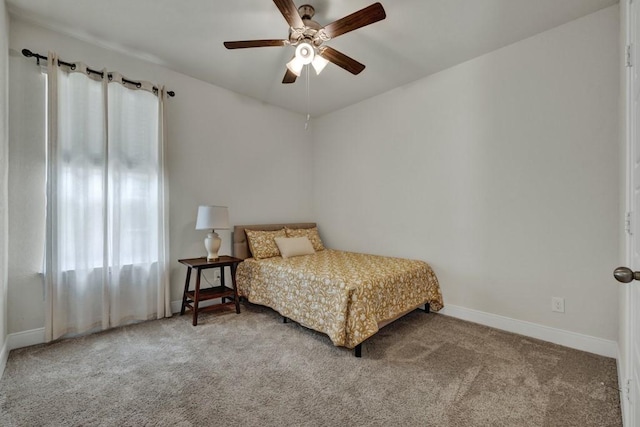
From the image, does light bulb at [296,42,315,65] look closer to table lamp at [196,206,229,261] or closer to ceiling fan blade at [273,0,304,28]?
ceiling fan blade at [273,0,304,28]

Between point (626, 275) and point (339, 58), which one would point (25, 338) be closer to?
point (339, 58)

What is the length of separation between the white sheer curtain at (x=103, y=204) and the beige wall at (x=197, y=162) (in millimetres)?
164

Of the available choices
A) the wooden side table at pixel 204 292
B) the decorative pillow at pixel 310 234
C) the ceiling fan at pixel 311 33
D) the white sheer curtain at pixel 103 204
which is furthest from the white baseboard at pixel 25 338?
the ceiling fan at pixel 311 33

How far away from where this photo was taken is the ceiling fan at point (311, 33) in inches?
72.5

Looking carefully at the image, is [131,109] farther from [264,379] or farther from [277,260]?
[264,379]

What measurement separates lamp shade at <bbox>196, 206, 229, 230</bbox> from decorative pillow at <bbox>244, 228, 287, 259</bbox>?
49cm

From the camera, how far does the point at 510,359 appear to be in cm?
217

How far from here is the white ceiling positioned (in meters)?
2.20

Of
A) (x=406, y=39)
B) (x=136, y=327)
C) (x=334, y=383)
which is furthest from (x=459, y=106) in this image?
(x=136, y=327)

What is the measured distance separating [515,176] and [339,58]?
1881 millimetres

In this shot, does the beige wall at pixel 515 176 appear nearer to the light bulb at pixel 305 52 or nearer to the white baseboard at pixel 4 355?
the light bulb at pixel 305 52

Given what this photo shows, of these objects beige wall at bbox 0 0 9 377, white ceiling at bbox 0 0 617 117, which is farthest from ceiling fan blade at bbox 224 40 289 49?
beige wall at bbox 0 0 9 377

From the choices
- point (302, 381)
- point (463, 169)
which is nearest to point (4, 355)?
point (302, 381)

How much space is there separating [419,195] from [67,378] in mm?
3398
